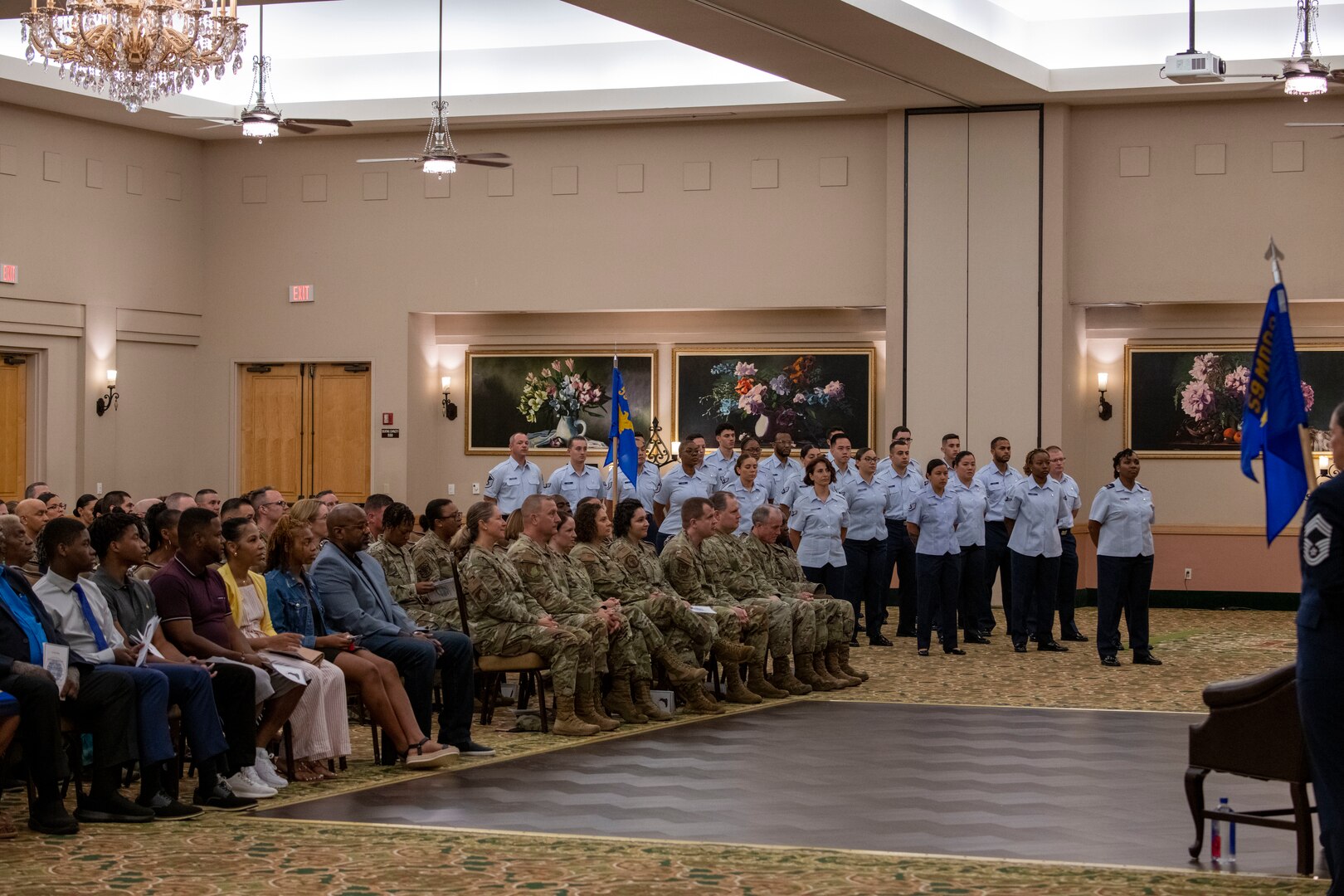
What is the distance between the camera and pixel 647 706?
9555 mm

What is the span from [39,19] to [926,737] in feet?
22.6

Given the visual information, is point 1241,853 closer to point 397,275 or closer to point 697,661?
point 697,661

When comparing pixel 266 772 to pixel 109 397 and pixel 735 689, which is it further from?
pixel 109 397

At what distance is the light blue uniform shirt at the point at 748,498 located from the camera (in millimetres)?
14047

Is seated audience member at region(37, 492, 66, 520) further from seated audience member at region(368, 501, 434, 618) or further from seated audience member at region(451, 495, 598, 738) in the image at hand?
seated audience member at region(451, 495, 598, 738)

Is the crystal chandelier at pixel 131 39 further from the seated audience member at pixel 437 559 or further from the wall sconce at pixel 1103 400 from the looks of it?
the wall sconce at pixel 1103 400

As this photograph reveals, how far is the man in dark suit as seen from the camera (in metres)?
6.30

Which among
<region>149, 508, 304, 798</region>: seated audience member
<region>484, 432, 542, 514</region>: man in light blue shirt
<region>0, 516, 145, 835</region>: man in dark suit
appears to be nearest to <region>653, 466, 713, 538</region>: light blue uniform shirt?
<region>484, 432, 542, 514</region>: man in light blue shirt

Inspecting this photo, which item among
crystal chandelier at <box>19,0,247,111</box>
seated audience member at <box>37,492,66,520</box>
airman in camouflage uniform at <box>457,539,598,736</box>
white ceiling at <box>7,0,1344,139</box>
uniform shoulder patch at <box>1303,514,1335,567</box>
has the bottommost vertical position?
airman in camouflage uniform at <box>457,539,598,736</box>

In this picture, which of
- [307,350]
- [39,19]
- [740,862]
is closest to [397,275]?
[307,350]

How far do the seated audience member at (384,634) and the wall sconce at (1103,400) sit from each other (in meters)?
10.0

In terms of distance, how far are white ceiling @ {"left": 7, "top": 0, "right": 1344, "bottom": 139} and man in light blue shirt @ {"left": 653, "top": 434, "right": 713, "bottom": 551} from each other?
3391mm

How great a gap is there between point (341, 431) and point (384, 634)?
10.3 meters

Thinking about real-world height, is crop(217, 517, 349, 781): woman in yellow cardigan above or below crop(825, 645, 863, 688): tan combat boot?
above
